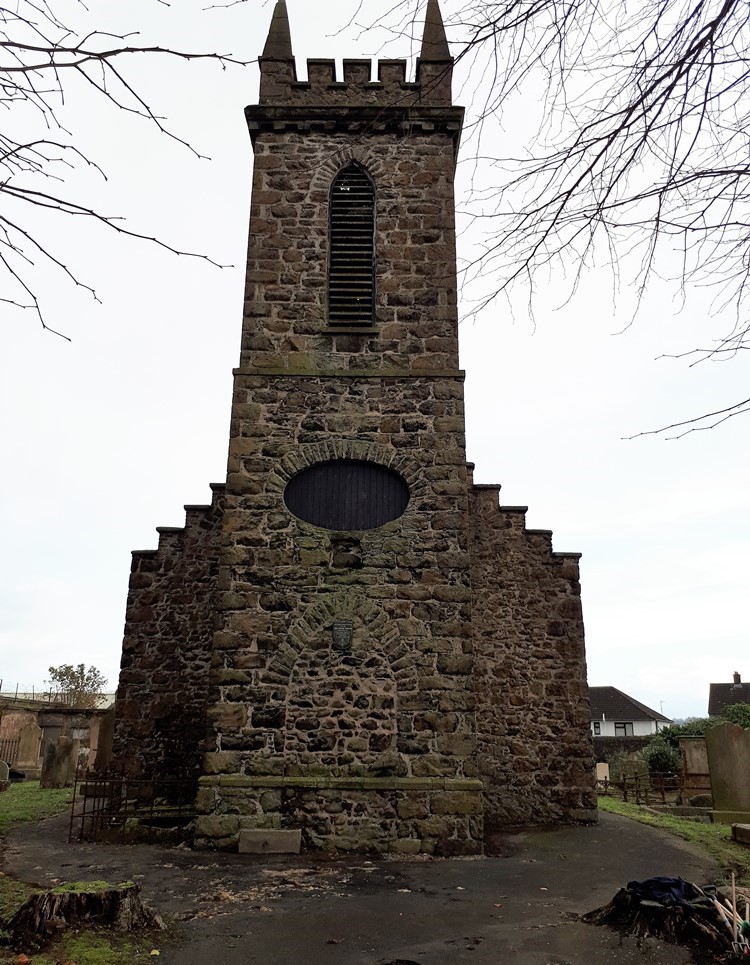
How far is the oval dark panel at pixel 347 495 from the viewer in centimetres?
1070

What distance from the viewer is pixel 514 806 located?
41.4ft

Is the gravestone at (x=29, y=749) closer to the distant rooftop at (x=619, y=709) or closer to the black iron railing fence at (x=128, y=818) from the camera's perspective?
the black iron railing fence at (x=128, y=818)

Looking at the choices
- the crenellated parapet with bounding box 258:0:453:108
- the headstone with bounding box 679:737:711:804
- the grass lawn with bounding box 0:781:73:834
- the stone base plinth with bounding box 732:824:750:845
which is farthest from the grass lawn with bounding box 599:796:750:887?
the crenellated parapet with bounding box 258:0:453:108

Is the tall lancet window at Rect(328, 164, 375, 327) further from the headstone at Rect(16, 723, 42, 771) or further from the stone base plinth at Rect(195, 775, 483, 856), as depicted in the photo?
the headstone at Rect(16, 723, 42, 771)

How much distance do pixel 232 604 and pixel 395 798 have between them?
342 centimetres

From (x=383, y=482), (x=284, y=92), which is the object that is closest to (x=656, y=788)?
(x=383, y=482)

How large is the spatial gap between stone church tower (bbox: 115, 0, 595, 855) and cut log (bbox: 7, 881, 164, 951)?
13.0ft

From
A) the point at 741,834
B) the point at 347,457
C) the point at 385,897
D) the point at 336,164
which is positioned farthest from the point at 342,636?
the point at 336,164

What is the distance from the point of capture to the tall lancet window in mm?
11867

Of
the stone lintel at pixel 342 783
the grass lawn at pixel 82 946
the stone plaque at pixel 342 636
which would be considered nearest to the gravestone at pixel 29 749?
the stone lintel at pixel 342 783

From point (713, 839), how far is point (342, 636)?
237 inches

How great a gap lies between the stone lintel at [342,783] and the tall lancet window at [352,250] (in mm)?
6893

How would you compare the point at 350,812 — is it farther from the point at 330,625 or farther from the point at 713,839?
the point at 713,839

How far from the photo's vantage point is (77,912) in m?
5.18
